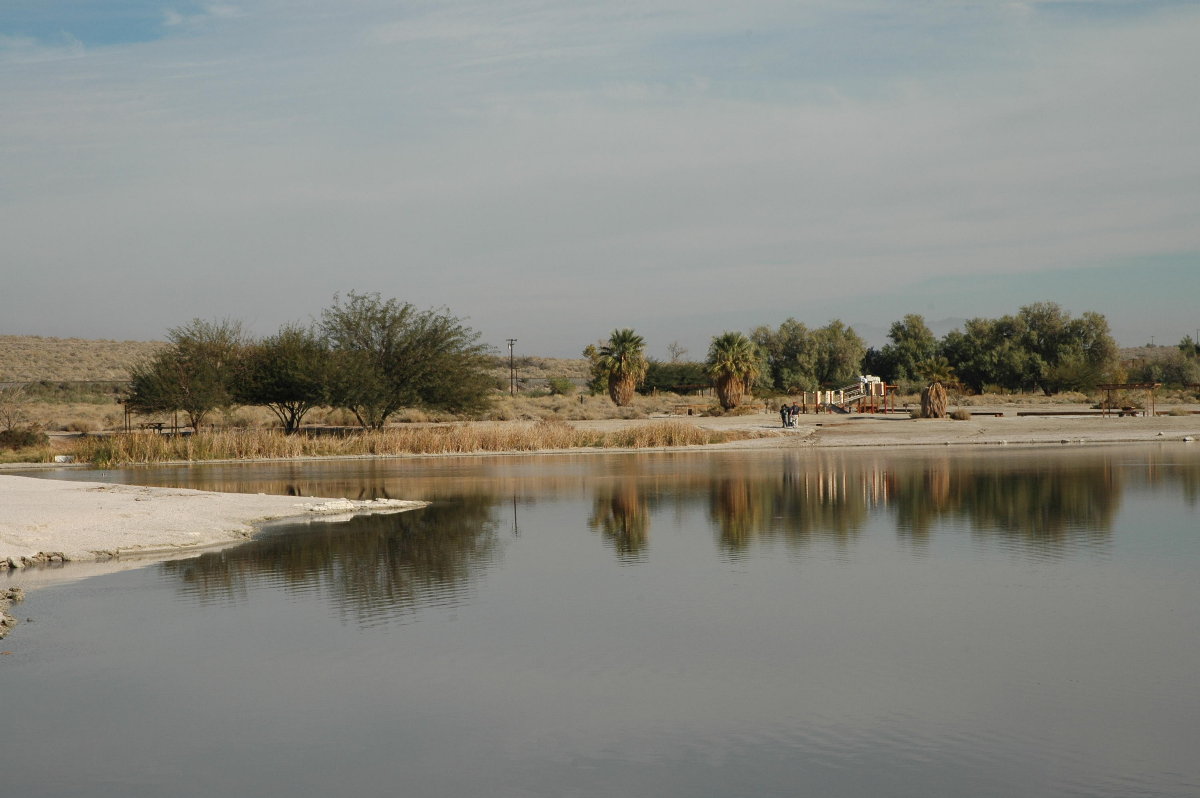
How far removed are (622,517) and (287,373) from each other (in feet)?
96.9

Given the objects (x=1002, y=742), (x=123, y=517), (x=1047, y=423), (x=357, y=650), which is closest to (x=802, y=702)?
(x=1002, y=742)

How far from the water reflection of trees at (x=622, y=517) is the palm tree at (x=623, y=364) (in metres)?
43.8

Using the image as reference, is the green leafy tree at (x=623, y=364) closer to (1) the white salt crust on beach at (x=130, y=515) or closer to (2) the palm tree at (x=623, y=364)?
(2) the palm tree at (x=623, y=364)

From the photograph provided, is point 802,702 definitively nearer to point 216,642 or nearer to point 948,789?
point 948,789

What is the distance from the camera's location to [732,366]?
6631 cm

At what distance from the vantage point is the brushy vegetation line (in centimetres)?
4158

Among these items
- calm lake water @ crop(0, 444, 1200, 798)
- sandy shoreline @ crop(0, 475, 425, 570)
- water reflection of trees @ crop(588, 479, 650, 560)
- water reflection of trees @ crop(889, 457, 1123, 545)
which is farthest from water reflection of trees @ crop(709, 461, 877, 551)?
sandy shoreline @ crop(0, 475, 425, 570)

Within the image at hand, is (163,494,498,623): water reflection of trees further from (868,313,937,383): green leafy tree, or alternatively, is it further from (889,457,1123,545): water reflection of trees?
(868,313,937,383): green leafy tree

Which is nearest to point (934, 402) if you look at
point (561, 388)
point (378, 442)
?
point (378, 442)

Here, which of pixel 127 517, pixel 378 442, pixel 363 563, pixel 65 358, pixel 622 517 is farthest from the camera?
pixel 65 358

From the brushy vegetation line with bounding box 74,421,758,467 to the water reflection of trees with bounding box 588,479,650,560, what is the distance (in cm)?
1640

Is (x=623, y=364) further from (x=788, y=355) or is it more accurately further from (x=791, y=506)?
(x=791, y=506)

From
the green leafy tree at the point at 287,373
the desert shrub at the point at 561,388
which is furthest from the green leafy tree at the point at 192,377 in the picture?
the desert shrub at the point at 561,388

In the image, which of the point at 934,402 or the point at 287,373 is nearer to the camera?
the point at 287,373
